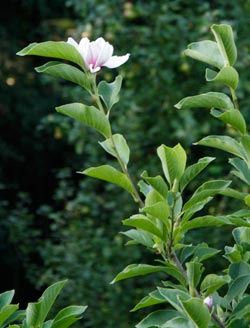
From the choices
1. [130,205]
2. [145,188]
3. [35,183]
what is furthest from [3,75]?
[145,188]

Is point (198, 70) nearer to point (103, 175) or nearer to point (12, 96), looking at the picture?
point (12, 96)

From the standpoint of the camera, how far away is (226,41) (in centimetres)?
129

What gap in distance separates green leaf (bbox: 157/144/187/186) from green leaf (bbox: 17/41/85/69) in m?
0.18

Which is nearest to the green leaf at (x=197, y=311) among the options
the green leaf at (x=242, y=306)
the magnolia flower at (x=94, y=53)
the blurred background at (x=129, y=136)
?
the green leaf at (x=242, y=306)

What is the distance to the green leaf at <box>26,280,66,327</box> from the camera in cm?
128

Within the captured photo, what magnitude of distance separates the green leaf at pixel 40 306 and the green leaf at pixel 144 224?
15 cm

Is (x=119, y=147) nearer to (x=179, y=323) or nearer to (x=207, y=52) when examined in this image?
(x=207, y=52)

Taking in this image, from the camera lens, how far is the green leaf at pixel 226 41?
1.28 meters

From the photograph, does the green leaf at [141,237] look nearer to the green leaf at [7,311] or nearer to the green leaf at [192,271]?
the green leaf at [192,271]

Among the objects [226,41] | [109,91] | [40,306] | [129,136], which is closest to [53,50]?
[109,91]

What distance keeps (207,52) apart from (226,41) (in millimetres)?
47

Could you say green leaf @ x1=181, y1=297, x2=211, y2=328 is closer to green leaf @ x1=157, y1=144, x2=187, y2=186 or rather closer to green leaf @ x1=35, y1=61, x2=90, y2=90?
green leaf @ x1=157, y1=144, x2=187, y2=186

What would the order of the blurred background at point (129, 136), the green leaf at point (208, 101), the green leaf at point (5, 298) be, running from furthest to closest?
the blurred background at point (129, 136)
the green leaf at point (5, 298)
the green leaf at point (208, 101)

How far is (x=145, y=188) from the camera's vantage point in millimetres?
1354
